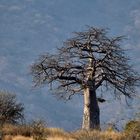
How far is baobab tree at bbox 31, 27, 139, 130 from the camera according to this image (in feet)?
139

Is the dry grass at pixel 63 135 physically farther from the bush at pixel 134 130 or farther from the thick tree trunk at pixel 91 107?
the thick tree trunk at pixel 91 107

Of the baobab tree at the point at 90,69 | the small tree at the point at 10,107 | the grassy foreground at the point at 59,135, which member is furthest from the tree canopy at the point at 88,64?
the grassy foreground at the point at 59,135

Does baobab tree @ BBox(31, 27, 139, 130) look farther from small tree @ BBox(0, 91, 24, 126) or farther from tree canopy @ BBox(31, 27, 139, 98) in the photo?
small tree @ BBox(0, 91, 24, 126)

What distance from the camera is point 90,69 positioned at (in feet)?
140

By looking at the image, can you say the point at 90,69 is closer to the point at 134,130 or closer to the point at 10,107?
the point at 10,107

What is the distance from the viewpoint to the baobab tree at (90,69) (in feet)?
139

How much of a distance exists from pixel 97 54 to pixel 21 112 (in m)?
11.8

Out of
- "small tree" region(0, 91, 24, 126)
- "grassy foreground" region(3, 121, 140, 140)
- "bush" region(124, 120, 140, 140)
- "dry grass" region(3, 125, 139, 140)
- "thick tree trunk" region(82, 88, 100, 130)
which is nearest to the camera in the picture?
"bush" region(124, 120, 140, 140)

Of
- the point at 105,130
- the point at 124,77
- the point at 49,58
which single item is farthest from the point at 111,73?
the point at 105,130

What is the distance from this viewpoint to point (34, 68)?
140 feet

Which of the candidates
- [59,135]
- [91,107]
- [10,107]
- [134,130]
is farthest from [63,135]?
[10,107]

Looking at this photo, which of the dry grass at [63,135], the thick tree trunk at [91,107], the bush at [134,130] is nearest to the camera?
the bush at [134,130]

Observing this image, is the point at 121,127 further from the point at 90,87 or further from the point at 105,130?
the point at 90,87

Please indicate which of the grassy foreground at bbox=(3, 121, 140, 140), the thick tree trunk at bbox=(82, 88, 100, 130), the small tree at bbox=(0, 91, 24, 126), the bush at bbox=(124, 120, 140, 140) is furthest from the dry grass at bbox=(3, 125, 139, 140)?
the small tree at bbox=(0, 91, 24, 126)
